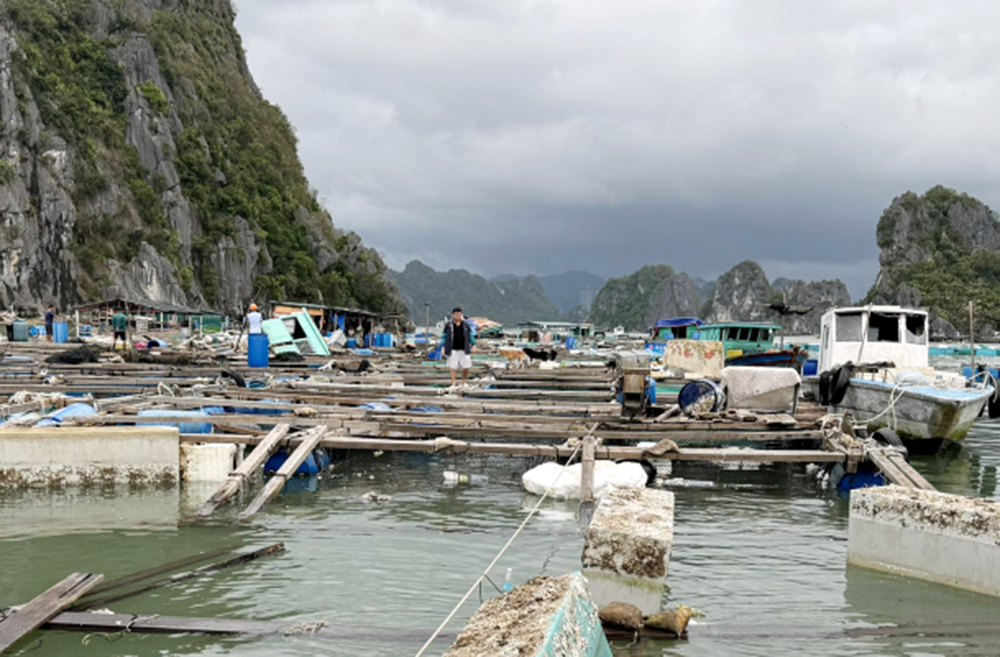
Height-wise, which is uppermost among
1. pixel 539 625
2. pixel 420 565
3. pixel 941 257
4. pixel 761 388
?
pixel 941 257

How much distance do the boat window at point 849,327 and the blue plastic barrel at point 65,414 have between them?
1544 cm

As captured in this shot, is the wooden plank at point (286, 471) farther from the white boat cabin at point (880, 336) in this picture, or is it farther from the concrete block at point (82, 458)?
the white boat cabin at point (880, 336)

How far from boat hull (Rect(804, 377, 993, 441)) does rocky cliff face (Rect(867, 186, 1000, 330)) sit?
11748cm

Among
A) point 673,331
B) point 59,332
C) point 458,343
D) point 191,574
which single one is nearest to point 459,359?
point 458,343

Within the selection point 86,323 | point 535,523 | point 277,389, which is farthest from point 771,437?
point 86,323

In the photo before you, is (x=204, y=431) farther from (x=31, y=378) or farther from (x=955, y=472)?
(x=955, y=472)

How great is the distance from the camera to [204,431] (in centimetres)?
1129

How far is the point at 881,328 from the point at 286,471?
557 inches

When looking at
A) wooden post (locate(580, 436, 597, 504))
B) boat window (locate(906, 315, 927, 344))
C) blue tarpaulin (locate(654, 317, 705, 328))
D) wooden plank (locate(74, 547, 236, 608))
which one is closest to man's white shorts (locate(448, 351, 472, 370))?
wooden post (locate(580, 436, 597, 504))

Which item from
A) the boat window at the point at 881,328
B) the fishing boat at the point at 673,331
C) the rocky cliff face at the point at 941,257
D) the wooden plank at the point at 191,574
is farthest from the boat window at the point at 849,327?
the rocky cliff face at the point at 941,257

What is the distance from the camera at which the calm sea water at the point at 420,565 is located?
534 cm

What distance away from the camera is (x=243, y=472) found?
911cm

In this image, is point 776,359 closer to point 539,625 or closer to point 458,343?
point 458,343

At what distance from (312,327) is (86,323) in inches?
956
